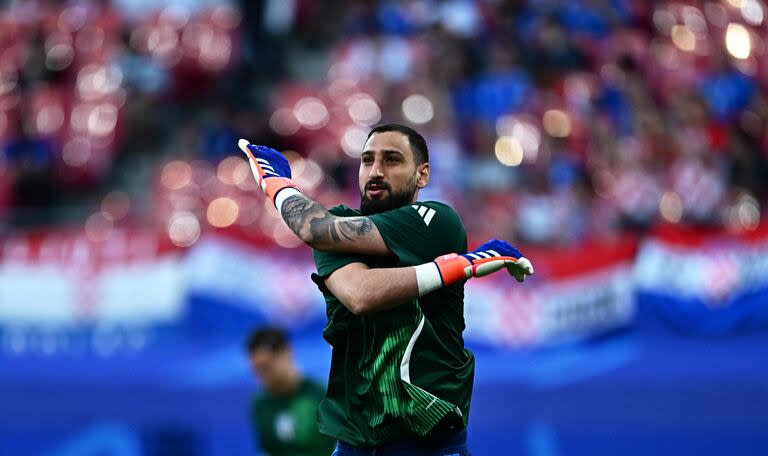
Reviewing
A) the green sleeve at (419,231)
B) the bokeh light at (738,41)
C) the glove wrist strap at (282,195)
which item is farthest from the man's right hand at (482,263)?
the bokeh light at (738,41)

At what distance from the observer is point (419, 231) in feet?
11.9

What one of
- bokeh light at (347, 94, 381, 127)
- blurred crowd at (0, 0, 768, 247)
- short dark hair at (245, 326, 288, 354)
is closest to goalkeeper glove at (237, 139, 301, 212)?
short dark hair at (245, 326, 288, 354)

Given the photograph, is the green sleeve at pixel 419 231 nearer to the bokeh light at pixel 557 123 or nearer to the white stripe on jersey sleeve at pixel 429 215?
the white stripe on jersey sleeve at pixel 429 215

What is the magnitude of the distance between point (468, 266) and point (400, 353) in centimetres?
37

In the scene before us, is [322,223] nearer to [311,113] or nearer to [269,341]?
[269,341]

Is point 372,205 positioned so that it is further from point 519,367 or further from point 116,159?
point 116,159

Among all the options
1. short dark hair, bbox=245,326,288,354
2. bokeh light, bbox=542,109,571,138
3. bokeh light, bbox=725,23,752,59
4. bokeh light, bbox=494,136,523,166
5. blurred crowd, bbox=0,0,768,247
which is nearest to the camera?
short dark hair, bbox=245,326,288,354

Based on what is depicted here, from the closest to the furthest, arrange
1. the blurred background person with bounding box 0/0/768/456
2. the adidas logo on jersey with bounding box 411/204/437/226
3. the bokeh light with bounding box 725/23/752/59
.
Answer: the adidas logo on jersey with bounding box 411/204/437/226
the blurred background person with bounding box 0/0/768/456
the bokeh light with bounding box 725/23/752/59

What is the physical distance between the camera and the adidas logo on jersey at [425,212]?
12.0 ft

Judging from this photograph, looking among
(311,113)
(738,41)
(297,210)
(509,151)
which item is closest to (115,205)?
(311,113)

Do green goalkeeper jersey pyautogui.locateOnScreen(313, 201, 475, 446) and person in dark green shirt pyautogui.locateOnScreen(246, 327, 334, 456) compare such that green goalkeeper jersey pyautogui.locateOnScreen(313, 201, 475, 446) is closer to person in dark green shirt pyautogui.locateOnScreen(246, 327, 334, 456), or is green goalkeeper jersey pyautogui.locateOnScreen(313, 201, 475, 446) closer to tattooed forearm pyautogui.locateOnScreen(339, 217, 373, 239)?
tattooed forearm pyautogui.locateOnScreen(339, 217, 373, 239)

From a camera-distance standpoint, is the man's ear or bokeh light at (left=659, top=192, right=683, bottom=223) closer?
the man's ear

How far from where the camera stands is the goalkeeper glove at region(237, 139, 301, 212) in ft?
12.4

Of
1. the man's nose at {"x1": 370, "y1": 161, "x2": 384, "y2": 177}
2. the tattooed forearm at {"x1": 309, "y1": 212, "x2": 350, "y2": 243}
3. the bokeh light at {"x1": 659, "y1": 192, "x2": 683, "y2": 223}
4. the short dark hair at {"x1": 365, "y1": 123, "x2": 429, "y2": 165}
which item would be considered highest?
the bokeh light at {"x1": 659, "y1": 192, "x2": 683, "y2": 223}
